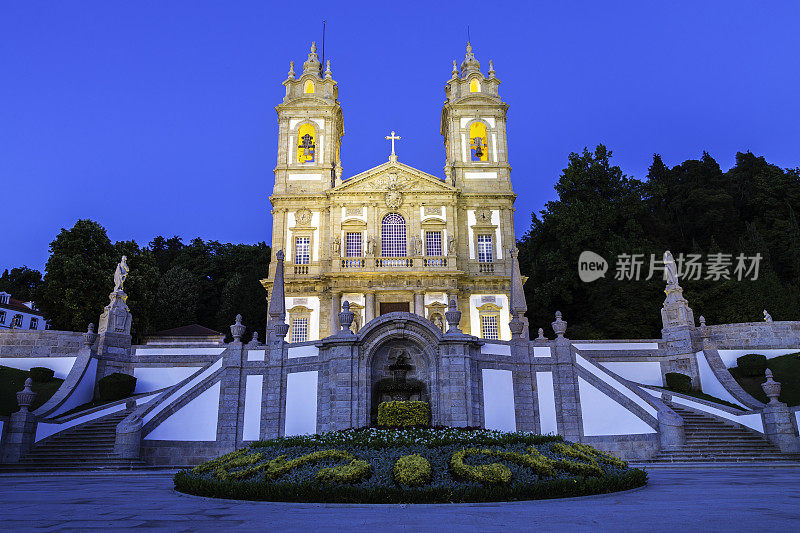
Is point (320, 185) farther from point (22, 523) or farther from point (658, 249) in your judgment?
point (22, 523)

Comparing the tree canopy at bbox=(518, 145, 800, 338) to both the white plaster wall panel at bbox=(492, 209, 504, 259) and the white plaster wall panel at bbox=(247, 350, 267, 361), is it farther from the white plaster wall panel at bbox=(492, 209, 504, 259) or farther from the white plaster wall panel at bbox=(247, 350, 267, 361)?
A: the white plaster wall panel at bbox=(247, 350, 267, 361)

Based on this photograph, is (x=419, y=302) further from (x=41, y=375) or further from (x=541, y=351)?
(x=41, y=375)

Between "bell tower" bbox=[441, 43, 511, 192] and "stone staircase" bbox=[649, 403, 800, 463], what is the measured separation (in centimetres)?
2139

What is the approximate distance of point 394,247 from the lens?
3600 centimetres

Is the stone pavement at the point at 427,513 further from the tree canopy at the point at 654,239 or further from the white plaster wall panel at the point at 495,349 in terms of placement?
the tree canopy at the point at 654,239

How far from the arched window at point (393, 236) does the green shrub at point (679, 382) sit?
17.6 m

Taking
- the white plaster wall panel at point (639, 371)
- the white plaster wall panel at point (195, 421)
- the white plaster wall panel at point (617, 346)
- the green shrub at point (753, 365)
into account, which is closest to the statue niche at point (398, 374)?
the white plaster wall panel at point (195, 421)

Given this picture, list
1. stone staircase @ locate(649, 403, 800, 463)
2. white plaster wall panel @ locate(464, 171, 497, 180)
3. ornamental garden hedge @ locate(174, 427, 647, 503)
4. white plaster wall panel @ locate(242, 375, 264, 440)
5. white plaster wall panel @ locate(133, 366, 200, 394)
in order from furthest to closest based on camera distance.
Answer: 1. white plaster wall panel @ locate(464, 171, 497, 180)
2. white plaster wall panel @ locate(133, 366, 200, 394)
3. white plaster wall panel @ locate(242, 375, 264, 440)
4. stone staircase @ locate(649, 403, 800, 463)
5. ornamental garden hedge @ locate(174, 427, 647, 503)

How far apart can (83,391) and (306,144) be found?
2273 centimetres

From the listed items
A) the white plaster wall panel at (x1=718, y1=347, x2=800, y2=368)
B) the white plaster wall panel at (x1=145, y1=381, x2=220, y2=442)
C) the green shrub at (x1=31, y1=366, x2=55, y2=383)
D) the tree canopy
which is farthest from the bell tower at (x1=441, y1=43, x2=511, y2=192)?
the green shrub at (x1=31, y1=366, x2=55, y2=383)

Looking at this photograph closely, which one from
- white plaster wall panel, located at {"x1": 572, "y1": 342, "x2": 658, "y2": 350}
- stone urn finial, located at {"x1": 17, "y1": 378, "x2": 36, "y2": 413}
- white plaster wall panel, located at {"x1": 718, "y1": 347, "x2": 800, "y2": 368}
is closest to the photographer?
stone urn finial, located at {"x1": 17, "y1": 378, "x2": 36, "y2": 413}

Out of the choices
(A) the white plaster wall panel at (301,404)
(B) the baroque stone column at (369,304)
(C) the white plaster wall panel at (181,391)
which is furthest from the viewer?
(B) the baroque stone column at (369,304)

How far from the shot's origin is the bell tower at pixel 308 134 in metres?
37.9

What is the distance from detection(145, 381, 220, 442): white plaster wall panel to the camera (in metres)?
19.5
